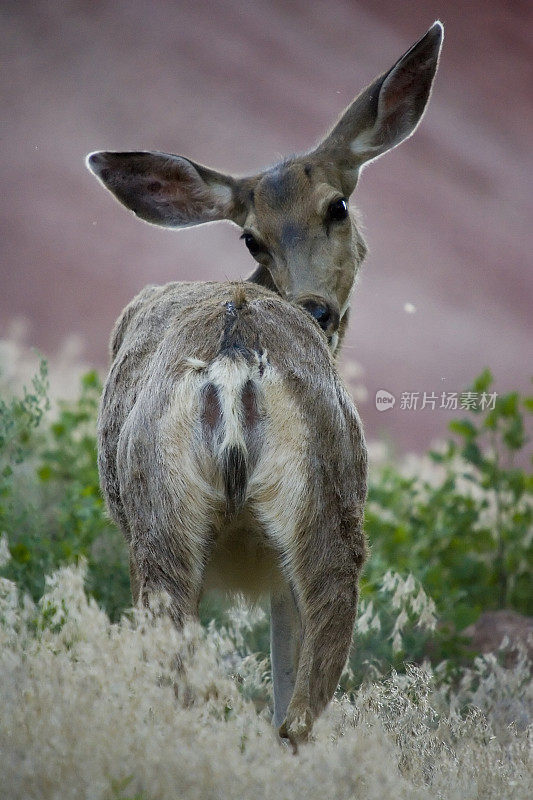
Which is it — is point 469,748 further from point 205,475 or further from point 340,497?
point 205,475

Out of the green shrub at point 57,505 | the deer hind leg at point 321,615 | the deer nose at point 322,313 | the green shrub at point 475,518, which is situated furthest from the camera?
the green shrub at point 475,518

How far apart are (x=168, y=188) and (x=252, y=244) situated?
64 cm

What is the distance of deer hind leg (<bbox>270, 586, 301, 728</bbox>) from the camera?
4227mm

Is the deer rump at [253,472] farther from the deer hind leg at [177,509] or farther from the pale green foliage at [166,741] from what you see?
the pale green foliage at [166,741]

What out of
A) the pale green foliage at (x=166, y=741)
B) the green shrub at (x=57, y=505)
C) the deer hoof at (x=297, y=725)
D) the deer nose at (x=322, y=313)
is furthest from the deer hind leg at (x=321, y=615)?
the green shrub at (x=57, y=505)

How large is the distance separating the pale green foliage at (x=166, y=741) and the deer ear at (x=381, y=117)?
9.00ft

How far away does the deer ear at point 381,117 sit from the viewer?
5.23 meters

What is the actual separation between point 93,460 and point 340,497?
3756mm

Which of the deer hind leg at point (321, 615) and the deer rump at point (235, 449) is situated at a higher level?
the deer rump at point (235, 449)

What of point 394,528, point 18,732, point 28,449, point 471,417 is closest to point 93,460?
point 28,449

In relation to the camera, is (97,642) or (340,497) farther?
(340,497)

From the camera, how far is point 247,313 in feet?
11.4

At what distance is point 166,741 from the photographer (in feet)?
8.75

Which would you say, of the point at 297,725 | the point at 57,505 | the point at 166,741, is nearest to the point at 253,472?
the point at 297,725
